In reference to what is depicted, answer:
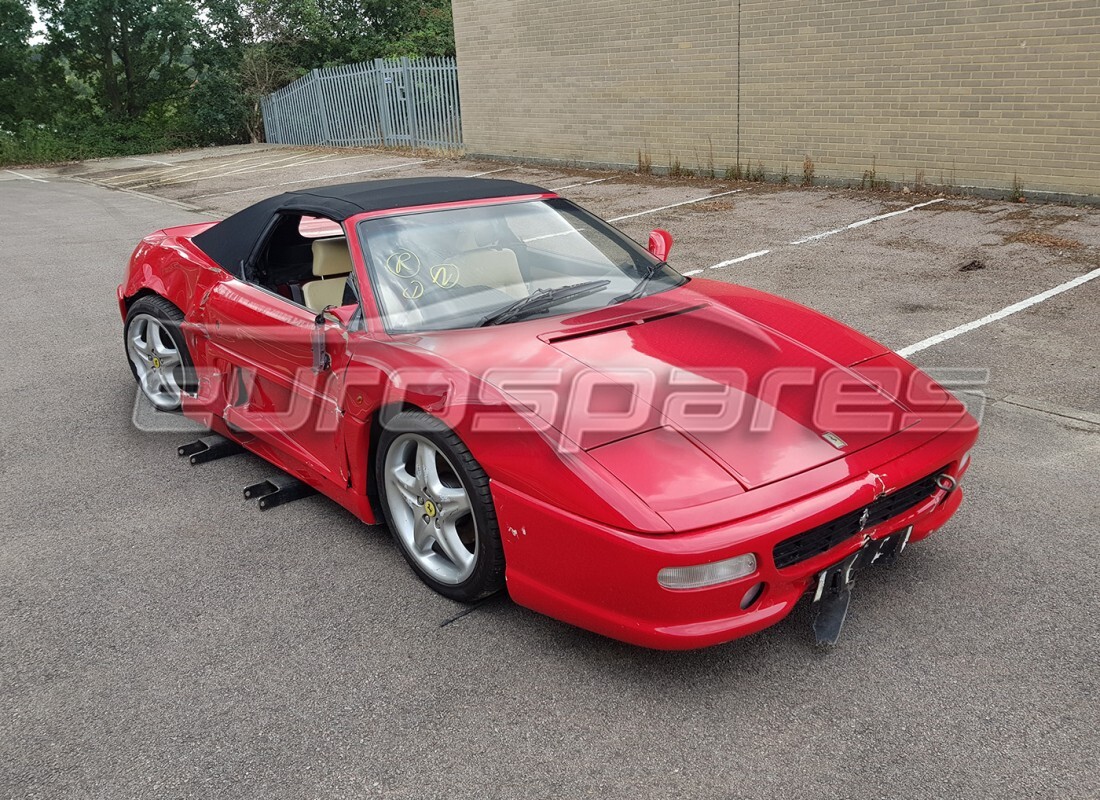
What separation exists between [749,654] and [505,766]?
89cm

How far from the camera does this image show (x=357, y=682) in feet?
9.27

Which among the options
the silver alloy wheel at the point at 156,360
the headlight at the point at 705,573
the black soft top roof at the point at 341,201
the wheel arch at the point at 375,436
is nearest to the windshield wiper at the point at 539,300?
the wheel arch at the point at 375,436

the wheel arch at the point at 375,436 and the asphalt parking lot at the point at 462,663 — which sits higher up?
the wheel arch at the point at 375,436

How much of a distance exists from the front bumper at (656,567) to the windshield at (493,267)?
0.96 metres

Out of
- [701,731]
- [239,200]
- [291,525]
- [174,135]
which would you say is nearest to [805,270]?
[291,525]

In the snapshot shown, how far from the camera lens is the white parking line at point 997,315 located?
588 centimetres

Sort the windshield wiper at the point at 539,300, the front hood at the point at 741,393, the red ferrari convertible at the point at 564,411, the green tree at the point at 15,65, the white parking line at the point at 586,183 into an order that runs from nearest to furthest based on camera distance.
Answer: the red ferrari convertible at the point at 564,411 → the front hood at the point at 741,393 → the windshield wiper at the point at 539,300 → the white parking line at the point at 586,183 → the green tree at the point at 15,65

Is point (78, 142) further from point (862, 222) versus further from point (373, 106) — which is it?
point (862, 222)

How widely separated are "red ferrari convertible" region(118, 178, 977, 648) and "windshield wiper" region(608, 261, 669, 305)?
2 centimetres

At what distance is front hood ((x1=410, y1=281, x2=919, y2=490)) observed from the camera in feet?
9.14

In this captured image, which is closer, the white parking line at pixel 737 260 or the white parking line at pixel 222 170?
the white parking line at pixel 737 260

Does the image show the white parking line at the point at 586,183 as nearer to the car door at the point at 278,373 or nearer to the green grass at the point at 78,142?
the car door at the point at 278,373

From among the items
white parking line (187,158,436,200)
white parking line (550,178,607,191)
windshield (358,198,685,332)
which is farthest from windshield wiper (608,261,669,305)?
white parking line (187,158,436,200)

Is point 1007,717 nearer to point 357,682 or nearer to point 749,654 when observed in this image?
point 749,654
